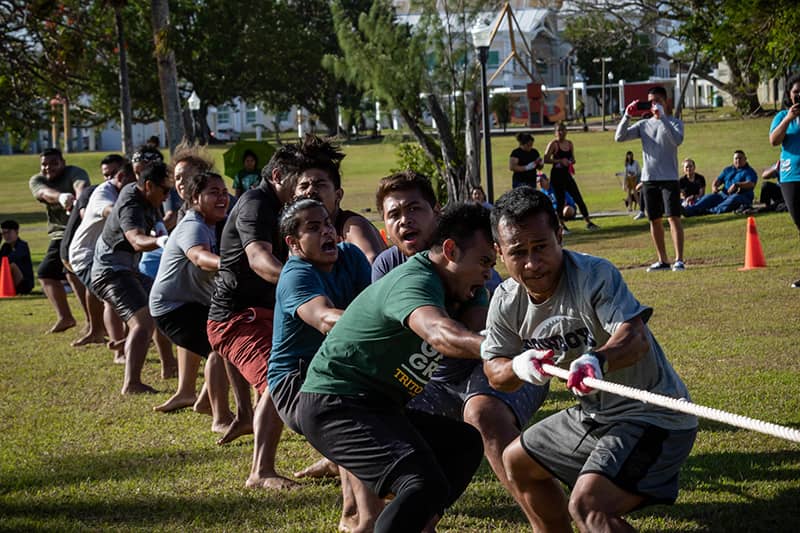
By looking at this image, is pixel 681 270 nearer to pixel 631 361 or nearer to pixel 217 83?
pixel 631 361

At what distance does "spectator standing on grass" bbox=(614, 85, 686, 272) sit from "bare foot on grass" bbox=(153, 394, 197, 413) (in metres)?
6.65

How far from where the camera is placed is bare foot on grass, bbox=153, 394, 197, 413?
8.42 meters

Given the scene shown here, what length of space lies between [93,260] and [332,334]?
603 centimetres

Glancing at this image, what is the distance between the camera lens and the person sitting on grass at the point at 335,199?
607cm

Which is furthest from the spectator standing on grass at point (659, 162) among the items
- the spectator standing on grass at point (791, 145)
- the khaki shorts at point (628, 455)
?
the khaki shorts at point (628, 455)

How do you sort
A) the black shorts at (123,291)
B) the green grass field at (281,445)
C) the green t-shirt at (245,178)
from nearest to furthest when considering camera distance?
the green grass field at (281,445) < the black shorts at (123,291) < the green t-shirt at (245,178)

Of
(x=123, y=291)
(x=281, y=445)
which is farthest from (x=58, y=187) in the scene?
(x=281, y=445)

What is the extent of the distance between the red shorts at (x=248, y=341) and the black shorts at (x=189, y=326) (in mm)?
1126

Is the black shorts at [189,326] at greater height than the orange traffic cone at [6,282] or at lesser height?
greater

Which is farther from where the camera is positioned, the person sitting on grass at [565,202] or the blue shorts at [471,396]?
the person sitting on grass at [565,202]

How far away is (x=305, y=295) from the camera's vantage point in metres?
4.93

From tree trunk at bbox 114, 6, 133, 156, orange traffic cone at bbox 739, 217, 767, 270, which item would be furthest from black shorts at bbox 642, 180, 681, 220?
tree trunk at bbox 114, 6, 133, 156

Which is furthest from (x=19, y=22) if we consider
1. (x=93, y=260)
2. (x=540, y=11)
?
(x=540, y=11)

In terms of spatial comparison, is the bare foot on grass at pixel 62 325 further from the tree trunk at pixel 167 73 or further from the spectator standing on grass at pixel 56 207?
the tree trunk at pixel 167 73
